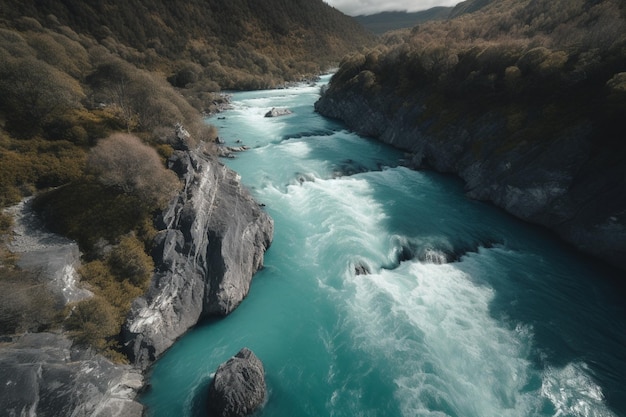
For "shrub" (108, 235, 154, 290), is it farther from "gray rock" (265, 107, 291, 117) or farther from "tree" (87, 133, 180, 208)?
"gray rock" (265, 107, 291, 117)

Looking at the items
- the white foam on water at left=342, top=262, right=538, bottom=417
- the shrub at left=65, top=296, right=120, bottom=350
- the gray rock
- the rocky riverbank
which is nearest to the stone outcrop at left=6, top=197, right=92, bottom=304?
the rocky riverbank

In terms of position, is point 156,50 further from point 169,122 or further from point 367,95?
point 169,122

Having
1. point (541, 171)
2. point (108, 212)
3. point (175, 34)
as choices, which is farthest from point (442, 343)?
point (175, 34)

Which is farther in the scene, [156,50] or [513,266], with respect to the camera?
[156,50]

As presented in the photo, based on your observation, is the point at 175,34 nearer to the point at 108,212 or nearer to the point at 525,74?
the point at 525,74

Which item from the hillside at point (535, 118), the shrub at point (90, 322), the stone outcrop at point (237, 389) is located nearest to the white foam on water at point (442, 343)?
the stone outcrop at point (237, 389)

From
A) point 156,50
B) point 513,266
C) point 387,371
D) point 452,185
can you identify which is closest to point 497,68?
point 452,185

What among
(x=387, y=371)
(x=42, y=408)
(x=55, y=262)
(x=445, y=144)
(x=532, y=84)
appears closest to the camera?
(x=42, y=408)

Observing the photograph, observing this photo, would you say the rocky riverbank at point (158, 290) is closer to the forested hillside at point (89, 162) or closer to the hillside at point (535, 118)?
the forested hillside at point (89, 162)
